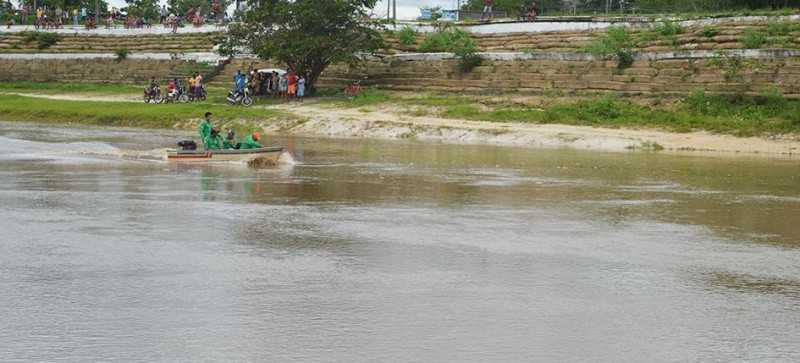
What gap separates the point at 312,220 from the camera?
16.9m

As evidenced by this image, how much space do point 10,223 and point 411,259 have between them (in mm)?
6019

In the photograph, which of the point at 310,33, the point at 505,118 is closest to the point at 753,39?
the point at 505,118

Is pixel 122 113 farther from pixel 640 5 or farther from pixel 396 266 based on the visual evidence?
pixel 396 266

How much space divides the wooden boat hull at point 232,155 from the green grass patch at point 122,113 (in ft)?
43.2

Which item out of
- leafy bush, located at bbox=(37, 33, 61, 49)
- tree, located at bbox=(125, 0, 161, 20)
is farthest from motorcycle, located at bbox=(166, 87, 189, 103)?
tree, located at bbox=(125, 0, 161, 20)

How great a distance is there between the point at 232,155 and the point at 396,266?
12710mm

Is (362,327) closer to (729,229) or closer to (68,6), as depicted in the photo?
(729,229)

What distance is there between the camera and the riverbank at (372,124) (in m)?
31.2

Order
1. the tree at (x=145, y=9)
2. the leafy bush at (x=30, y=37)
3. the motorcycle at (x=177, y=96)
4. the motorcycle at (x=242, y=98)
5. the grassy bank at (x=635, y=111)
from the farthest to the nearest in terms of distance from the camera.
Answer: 1. the tree at (x=145, y=9)
2. the leafy bush at (x=30, y=37)
3. the motorcycle at (x=177, y=96)
4. the motorcycle at (x=242, y=98)
5. the grassy bank at (x=635, y=111)

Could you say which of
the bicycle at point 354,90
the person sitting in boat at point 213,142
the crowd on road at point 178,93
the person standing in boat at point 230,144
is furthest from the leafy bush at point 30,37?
the person standing in boat at point 230,144

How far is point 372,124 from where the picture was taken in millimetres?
36719

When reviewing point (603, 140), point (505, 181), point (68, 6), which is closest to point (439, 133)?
point (603, 140)

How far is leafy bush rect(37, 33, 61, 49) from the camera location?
60281mm

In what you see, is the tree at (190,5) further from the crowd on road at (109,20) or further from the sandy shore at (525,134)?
the sandy shore at (525,134)
